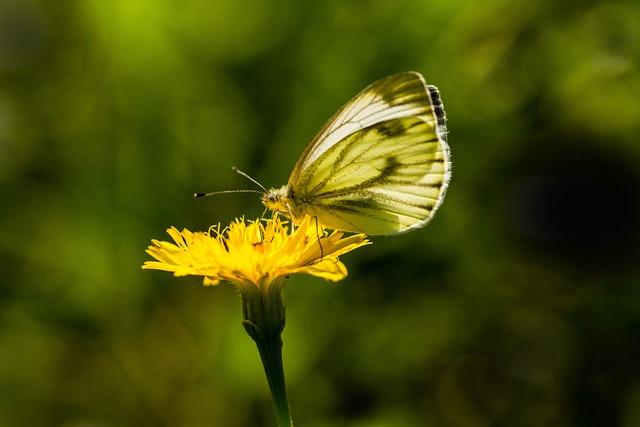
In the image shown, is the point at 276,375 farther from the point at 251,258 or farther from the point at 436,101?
the point at 436,101

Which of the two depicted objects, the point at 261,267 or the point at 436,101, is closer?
the point at 261,267

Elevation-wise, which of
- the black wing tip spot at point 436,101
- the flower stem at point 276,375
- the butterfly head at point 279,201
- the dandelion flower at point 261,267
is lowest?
the flower stem at point 276,375

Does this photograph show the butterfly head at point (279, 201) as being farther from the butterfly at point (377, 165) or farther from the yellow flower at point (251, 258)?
the yellow flower at point (251, 258)

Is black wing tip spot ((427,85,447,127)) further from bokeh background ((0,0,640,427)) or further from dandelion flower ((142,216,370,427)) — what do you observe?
bokeh background ((0,0,640,427))

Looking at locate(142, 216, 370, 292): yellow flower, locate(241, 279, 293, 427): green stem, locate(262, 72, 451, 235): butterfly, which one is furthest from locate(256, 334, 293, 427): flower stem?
locate(262, 72, 451, 235): butterfly

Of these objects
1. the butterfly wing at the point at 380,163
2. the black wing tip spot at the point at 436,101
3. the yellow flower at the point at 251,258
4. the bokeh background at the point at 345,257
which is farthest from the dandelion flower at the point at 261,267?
the bokeh background at the point at 345,257

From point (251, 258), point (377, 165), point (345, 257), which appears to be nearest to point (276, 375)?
point (251, 258)

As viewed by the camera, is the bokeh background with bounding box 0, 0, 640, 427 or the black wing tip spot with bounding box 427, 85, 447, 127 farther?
the bokeh background with bounding box 0, 0, 640, 427
